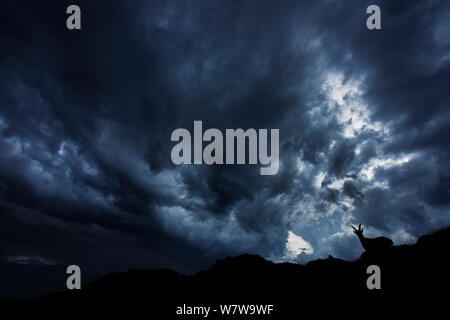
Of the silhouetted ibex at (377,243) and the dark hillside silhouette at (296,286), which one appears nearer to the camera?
the dark hillside silhouette at (296,286)

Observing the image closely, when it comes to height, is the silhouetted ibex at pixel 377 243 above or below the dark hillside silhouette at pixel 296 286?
above

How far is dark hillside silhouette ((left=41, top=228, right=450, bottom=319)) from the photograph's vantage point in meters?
16.8

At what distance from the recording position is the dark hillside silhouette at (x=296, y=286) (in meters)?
16.8

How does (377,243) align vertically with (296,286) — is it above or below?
above

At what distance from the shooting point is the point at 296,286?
23.3 meters

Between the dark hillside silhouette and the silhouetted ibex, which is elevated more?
the silhouetted ibex

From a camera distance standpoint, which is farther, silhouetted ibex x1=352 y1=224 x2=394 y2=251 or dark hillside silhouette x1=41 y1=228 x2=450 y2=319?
silhouetted ibex x1=352 y1=224 x2=394 y2=251
